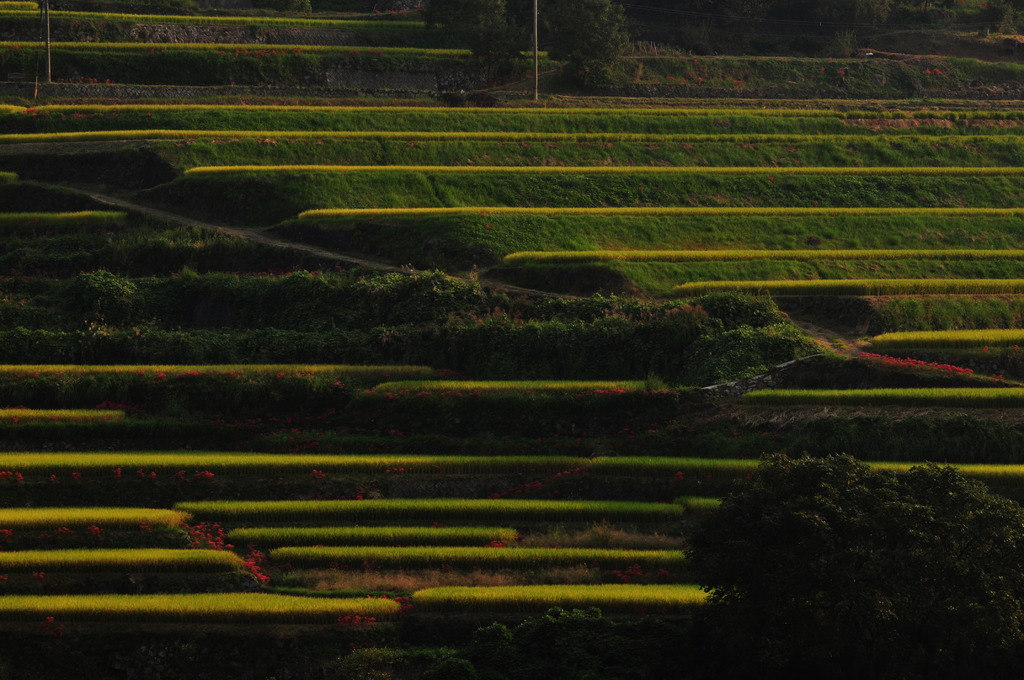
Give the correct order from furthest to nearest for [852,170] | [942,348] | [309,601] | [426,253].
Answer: [852,170] → [426,253] → [942,348] → [309,601]

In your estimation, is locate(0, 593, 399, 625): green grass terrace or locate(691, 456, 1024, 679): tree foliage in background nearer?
locate(691, 456, 1024, 679): tree foliage in background

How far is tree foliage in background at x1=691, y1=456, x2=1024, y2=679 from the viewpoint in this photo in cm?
2478

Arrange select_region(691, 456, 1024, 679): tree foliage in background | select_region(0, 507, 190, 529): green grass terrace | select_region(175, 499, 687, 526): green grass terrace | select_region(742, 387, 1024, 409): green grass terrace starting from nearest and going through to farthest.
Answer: select_region(691, 456, 1024, 679): tree foliage in background
select_region(0, 507, 190, 529): green grass terrace
select_region(175, 499, 687, 526): green grass terrace
select_region(742, 387, 1024, 409): green grass terrace

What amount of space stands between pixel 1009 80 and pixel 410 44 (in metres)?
33.2

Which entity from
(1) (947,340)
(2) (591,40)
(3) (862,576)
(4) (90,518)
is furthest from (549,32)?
(3) (862,576)

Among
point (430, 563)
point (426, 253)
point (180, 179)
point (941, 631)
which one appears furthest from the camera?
point (180, 179)

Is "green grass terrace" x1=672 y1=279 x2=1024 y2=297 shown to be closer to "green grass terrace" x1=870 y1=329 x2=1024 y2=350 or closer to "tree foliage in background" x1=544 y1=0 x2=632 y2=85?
"green grass terrace" x1=870 y1=329 x2=1024 y2=350

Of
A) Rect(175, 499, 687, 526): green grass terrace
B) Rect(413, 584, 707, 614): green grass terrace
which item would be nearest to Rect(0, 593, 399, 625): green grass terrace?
Rect(413, 584, 707, 614): green grass terrace

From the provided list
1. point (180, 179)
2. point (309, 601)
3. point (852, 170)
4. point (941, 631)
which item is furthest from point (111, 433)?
point (852, 170)

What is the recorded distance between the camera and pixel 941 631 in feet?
81.7

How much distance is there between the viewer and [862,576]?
82.8ft

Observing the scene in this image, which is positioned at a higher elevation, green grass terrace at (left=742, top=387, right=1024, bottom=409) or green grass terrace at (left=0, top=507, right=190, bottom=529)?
green grass terrace at (left=742, top=387, right=1024, bottom=409)

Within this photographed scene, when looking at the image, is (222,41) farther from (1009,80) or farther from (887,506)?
(887,506)

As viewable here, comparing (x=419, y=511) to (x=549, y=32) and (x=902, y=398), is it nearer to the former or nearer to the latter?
(x=902, y=398)
